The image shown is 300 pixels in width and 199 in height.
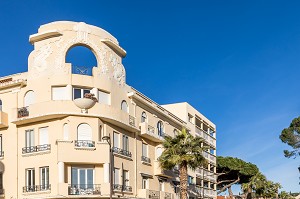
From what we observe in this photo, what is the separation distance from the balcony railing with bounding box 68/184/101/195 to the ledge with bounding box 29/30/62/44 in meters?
12.1

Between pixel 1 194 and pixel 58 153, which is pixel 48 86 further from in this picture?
pixel 1 194

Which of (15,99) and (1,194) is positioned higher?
(15,99)

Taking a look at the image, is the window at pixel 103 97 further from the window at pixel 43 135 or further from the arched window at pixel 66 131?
the window at pixel 43 135

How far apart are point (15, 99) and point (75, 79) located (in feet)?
18.3

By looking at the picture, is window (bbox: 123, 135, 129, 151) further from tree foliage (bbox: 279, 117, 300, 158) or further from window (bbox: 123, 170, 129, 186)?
tree foliage (bbox: 279, 117, 300, 158)

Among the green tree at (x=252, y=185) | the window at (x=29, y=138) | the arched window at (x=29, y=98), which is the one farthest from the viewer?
the green tree at (x=252, y=185)

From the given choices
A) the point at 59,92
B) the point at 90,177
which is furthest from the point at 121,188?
the point at 59,92

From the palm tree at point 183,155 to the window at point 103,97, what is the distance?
8263 millimetres

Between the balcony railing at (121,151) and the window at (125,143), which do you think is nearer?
the balcony railing at (121,151)

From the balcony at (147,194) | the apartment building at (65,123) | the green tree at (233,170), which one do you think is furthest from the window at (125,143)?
the green tree at (233,170)

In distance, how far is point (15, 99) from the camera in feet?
125

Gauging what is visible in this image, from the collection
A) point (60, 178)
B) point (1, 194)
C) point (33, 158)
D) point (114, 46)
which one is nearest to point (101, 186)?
point (60, 178)

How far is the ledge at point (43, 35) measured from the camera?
3719cm

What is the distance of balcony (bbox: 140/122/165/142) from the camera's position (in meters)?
44.2
